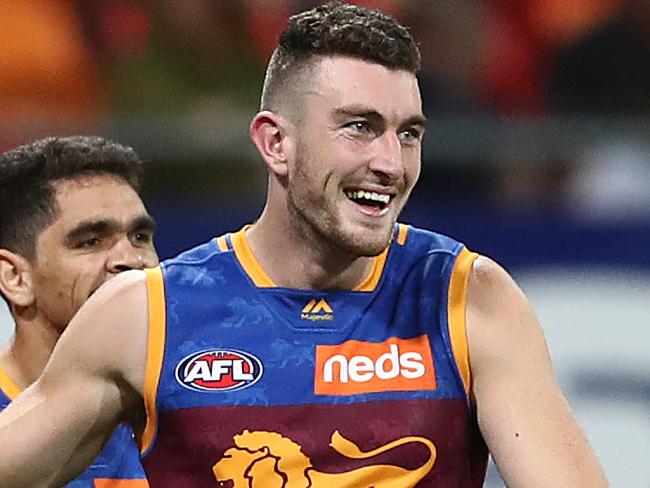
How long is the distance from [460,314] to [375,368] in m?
0.20

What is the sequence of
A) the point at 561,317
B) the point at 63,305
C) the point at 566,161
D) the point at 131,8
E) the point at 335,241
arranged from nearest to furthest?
the point at 335,241 < the point at 63,305 < the point at 561,317 < the point at 566,161 < the point at 131,8

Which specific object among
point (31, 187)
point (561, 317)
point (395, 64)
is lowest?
point (561, 317)

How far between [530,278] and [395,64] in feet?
7.67

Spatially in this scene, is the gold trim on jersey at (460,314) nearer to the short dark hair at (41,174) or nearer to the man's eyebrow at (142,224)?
the man's eyebrow at (142,224)

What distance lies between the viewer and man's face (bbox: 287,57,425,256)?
3139mm

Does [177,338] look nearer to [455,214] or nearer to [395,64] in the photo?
[395,64]

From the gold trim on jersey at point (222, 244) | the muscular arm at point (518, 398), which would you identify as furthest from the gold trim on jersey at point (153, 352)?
the muscular arm at point (518, 398)

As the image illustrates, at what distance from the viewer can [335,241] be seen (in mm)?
3201

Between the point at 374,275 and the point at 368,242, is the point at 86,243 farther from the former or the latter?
the point at 368,242

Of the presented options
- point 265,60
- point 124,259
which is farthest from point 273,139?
point 265,60

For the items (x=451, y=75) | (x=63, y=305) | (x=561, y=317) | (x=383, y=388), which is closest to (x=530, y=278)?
(x=561, y=317)

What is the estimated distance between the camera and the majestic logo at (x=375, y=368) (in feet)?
10.5

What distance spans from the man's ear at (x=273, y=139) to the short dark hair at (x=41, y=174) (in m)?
1.02

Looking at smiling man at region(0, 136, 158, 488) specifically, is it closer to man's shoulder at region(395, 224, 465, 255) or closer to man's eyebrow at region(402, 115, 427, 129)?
man's shoulder at region(395, 224, 465, 255)
